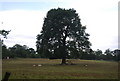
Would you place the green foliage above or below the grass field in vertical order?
above

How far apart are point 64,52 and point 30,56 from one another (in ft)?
295

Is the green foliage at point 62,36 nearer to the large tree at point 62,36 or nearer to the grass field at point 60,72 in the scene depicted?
the large tree at point 62,36

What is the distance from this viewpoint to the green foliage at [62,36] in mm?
47278

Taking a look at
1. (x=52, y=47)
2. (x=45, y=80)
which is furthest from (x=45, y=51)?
(x=45, y=80)

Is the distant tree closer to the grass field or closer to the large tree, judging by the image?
the large tree

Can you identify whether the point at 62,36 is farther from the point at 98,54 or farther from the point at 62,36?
the point at 98,54

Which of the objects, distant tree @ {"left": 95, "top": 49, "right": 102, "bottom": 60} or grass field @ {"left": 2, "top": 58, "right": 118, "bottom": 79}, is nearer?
grass field @ {"left": 2, "top": 58, "right": 118, "bottom": 79}

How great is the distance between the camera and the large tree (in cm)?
4728

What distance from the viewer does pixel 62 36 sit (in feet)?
160

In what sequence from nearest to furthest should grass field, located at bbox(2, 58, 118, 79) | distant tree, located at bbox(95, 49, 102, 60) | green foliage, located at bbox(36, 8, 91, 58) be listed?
grass field, located at bbox(2, 58, 118, 79) → green foliage, located at bbox(36, 8, 91, 58) → distant tree, located at bbox(95, 49, 102, 60)

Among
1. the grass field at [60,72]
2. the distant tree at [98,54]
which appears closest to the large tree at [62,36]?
the grass field at [60,72]

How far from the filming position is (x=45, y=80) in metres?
16.6

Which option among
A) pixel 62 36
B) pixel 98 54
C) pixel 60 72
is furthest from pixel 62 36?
pixel 98 54

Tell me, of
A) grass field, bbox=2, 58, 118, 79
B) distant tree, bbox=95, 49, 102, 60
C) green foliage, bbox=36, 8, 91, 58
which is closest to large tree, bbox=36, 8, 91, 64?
green foliage, bbox=36, 8, 91, 58
